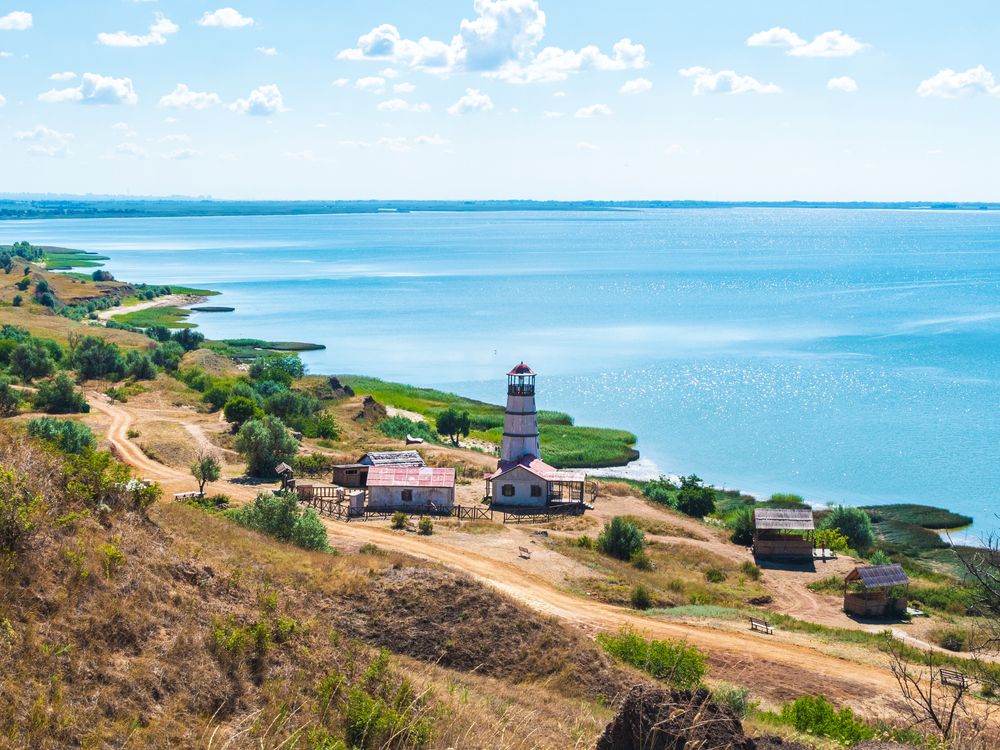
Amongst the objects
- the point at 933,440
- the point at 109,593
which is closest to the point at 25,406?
the point at 109,593

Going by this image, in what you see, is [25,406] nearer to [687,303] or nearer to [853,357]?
[853,357]

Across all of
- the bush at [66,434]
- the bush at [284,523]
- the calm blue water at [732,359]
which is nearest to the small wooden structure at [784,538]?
the calm blue water at [732,359]

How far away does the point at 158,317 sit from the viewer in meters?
128

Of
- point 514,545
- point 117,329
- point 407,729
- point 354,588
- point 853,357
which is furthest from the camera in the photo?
point 853,357

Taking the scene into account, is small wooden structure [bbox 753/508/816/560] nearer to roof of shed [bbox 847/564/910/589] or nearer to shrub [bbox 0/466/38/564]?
roof of shed [bbox 847/564/910/589]

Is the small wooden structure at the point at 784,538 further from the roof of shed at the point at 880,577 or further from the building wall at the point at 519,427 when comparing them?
the building wall at the point at 519,427

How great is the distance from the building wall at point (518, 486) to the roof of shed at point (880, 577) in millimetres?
16062

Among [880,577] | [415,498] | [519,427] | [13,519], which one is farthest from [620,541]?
[13,519]

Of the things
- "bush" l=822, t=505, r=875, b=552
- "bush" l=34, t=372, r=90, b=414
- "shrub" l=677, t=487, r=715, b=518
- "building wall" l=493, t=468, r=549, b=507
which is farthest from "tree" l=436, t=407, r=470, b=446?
"bush" l=822, t=505, r=875, b=552

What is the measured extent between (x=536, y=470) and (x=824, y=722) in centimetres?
2835

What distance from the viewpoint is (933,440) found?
72.9m

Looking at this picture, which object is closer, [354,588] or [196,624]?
[196,624]

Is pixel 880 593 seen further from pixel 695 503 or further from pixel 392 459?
pixel 392 459

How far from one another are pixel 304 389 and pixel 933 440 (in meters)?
48.7
